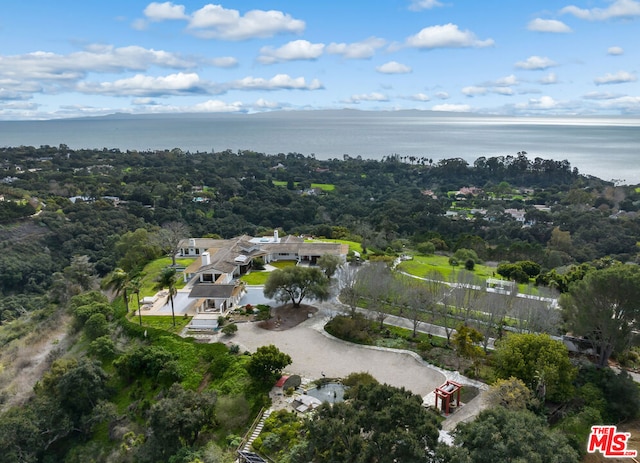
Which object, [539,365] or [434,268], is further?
[434,268]

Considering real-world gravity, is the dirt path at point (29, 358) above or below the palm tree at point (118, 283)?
below

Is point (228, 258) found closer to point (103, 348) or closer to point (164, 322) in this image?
point (164, 322)

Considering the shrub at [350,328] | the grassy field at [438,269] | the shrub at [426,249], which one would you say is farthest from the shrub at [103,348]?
the shrub at [426,249]

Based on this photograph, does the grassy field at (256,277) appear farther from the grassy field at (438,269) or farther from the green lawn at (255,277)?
the grassy field at (438,269)

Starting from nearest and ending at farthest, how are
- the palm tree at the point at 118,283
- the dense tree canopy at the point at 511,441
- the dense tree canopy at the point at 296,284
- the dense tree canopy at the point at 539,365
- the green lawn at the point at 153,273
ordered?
the dense tree canopy at the point at 511,441, the dense tree canopy at the point at 539,365, the dense tree canopy at the point at 296,284, the palm tree at the point at 118,283, the green lawn at the point at 153,273

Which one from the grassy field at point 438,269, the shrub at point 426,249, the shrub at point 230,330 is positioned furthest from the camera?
the shrub at point 426,249

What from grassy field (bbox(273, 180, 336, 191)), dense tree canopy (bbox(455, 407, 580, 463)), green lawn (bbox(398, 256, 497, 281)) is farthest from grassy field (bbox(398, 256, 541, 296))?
grassy field (bbox(273, 180, 336, 191))

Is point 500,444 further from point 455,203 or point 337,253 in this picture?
point 455,203

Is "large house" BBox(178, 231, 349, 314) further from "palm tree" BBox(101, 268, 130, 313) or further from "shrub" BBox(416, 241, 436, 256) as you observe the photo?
"shrub" BBox(416, 241, 436, 256)

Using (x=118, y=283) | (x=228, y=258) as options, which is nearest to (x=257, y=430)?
(x=228, y=258)
